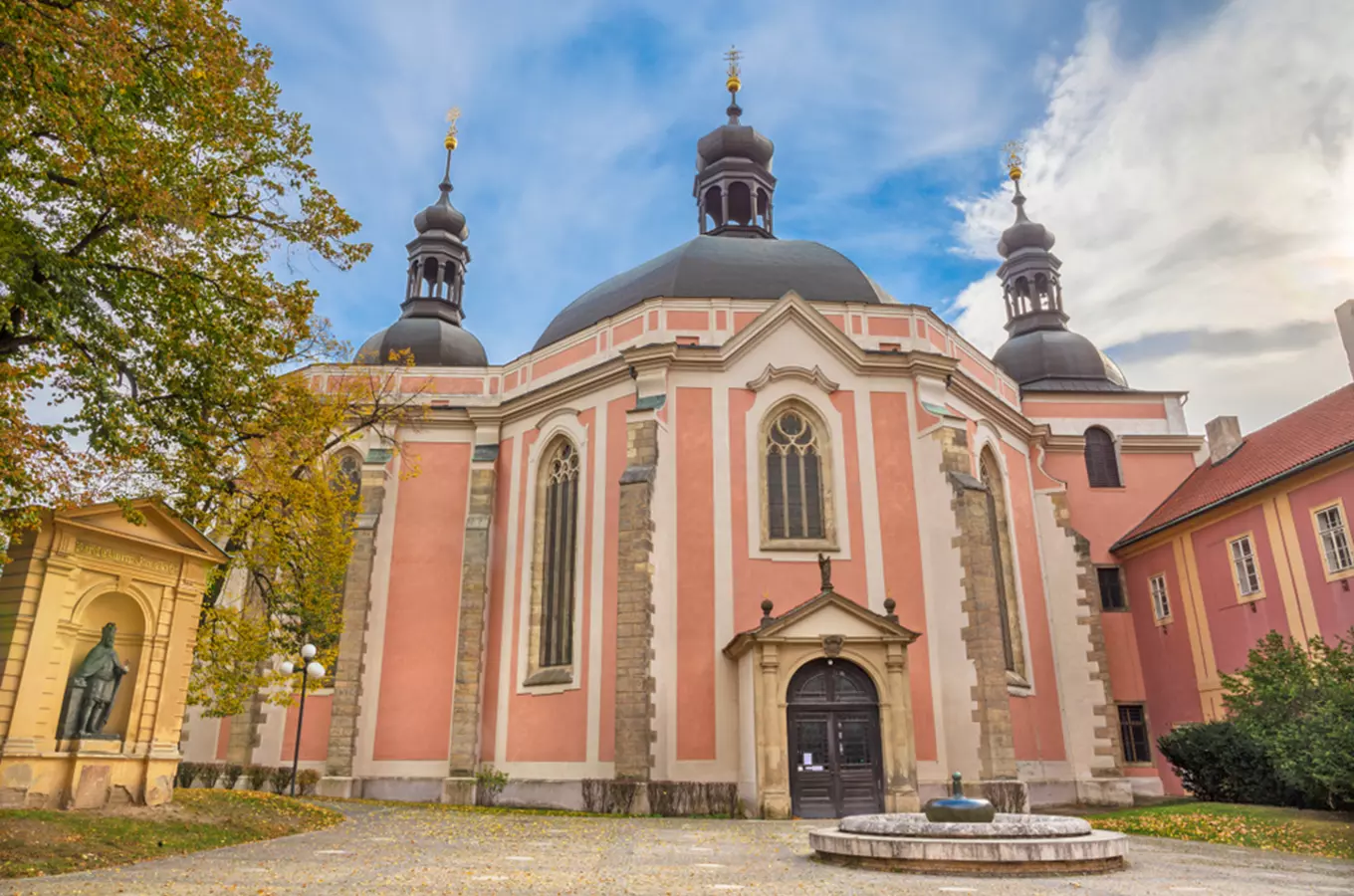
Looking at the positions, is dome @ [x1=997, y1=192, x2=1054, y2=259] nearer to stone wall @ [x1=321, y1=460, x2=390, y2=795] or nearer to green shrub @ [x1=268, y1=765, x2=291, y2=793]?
stone wall @ [x1=321, y1=460, x2=390, y2=795]

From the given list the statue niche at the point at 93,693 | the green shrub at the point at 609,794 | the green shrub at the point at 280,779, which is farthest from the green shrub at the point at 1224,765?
the green shrub at the point at 280,779

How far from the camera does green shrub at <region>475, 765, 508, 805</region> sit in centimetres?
2014

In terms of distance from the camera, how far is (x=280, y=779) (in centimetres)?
2112

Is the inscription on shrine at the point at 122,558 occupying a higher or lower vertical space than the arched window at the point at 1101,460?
lower

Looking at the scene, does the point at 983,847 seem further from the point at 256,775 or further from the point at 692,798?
the point at 256,775

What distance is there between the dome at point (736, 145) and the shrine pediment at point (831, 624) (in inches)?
643

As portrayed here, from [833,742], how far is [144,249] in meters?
13.4

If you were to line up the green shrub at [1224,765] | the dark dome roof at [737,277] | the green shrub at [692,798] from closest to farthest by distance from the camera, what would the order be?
the green shrub at [1224,765], the green shrub at [692,798], the dark dome roof at [737,277]

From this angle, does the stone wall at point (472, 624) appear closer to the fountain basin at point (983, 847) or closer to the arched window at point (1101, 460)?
the fountain basin at point (983, 847)

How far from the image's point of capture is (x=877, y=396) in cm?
2102

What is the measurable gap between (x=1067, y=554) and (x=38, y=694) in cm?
2257

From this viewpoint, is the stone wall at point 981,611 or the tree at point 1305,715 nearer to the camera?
the tree at point 1305,715

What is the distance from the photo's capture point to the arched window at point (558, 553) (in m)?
20.9

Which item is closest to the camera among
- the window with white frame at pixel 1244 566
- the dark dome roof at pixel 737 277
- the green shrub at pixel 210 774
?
the window with white frame at pixel 1244 566
